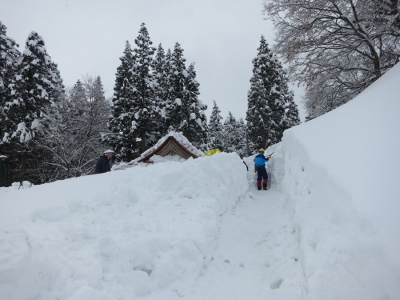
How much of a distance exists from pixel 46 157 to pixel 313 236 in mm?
18158

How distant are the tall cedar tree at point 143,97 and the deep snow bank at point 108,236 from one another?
49.9 feet

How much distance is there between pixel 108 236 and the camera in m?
3.16

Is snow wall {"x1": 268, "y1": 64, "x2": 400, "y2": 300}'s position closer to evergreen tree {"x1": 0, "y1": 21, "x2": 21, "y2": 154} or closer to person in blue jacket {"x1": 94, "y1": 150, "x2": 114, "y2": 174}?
person in blue jacket {"x1": 94, "y1": 150, "x2": 114, "y2": 174}

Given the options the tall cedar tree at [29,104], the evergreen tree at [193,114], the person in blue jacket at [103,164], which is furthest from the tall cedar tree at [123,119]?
the person in blue jacket at [103,164]

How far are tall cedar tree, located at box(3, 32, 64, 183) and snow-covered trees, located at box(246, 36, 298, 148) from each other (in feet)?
65.9

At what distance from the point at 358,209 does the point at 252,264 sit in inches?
92.0

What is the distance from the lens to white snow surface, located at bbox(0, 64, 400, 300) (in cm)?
190

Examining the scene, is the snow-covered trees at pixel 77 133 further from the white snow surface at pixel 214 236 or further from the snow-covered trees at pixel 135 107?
the white snow surface at pixel 214 236

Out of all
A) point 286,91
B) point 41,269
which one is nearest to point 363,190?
point 41,269

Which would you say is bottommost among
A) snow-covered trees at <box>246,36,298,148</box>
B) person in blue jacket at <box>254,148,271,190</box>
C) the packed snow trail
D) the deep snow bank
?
the packed snow trail

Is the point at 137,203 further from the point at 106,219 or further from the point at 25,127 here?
the point at 25,127

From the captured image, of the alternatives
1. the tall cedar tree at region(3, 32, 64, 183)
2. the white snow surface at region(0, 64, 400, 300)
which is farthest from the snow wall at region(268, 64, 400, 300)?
the tall cedar tree at region(3, 32, 64, 183)

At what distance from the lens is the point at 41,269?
241 centimetres

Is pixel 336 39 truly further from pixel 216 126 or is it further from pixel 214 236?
pixel 216 126
